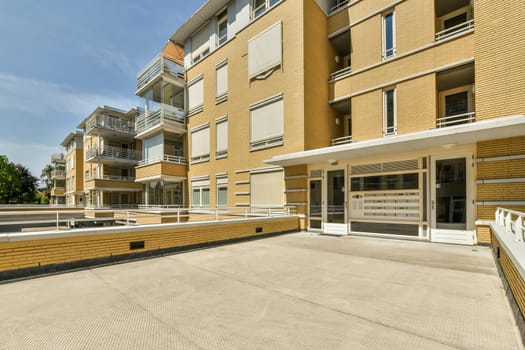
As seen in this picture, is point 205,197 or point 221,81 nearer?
point 221,81

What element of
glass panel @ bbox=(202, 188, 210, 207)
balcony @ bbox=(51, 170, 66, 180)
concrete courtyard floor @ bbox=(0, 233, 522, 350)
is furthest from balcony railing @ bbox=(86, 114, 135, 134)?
balcony @ bbox=(51, 170, 66, 180)

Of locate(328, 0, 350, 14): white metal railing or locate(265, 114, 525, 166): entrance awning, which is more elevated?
locate(328, 0, 350, 14): white metal railing

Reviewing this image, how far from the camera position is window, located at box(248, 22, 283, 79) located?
44.1 feet

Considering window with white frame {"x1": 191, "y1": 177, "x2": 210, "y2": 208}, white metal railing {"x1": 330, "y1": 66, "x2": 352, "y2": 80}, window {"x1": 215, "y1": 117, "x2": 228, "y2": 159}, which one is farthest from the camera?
window with white frame {"x1": 191, "y1": 177, "x2": 210, "y2": 208}

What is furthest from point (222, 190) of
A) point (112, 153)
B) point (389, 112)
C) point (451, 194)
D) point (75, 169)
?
point (75, 169)

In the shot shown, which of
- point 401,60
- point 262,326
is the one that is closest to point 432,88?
point 401,60

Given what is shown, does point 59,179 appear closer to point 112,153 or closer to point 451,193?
point 112,153

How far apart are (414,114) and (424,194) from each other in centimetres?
354

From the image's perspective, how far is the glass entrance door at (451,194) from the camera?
852 centimetres

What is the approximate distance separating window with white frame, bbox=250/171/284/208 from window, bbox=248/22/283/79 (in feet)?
18.4

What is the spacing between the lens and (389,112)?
451 inches

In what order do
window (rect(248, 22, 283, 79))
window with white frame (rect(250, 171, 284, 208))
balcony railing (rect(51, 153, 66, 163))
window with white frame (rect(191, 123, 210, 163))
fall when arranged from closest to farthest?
1. window with white frame (rect(250, 171, 284, 208))
2. window (rect(248, 22, 283, 79))
3. window with white frame (rect(191, 123, 210, 163))
4. balcony railing (rect(51, 153, 66, 163))

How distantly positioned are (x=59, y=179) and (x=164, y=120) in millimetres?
39363

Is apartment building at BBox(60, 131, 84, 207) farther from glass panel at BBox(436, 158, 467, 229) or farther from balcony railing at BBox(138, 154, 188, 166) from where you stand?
glass panel at BBox(436, 158, 467, 229)
